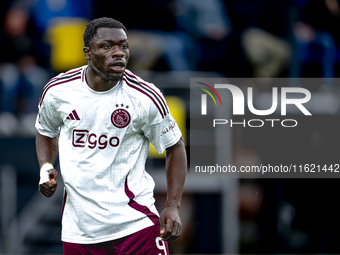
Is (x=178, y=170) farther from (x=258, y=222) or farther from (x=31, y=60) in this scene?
(x=31, y=60)

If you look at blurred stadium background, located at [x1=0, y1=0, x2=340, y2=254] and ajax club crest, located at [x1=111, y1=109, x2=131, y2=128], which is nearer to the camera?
ajax club crest, located at [x1=111, y1=109, x2=131, y2=128]

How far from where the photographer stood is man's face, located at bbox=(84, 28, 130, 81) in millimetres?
3818

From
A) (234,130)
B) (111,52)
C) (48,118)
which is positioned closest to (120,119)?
(111,52)

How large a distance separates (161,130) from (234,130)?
17.3ft

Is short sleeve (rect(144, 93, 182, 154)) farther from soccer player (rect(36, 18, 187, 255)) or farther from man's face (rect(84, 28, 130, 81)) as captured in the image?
man's face (rect(84, 28, 130, 81))

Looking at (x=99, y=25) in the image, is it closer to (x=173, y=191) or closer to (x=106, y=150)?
(x=106, y=150)

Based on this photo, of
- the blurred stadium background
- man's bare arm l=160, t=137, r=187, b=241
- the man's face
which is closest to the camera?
man's bare arm l=160, t=137, r=187, b=241

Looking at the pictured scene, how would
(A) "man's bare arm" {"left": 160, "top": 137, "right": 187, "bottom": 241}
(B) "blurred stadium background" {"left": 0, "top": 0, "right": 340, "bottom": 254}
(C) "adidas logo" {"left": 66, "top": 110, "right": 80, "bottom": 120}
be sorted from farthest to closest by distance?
(B) "blurred stadium background" {"left": 0, "top": 0, "right": 340, "bottom": 254} → (C) "adidas logo" {"left": 66, "top": 110, "right": 80, "bottom": 120} → (A) "man's bare arm" {"left": 160, "top": 137, "right": 187, "bottom": 241}

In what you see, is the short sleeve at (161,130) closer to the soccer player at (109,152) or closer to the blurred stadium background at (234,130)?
the soccer player at (109,152)

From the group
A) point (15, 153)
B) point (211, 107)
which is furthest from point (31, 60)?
point (211, 107)

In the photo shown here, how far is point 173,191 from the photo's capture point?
12.9 ft

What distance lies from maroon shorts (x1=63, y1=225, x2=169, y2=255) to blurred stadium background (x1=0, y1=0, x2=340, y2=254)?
500 centimetres

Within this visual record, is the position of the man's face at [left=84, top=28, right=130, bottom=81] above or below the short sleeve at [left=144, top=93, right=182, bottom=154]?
above

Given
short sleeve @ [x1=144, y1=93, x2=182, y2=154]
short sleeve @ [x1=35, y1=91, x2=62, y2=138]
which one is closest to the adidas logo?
short sleeve @ [x1=35, y1=91, x2=62, y2=138]
